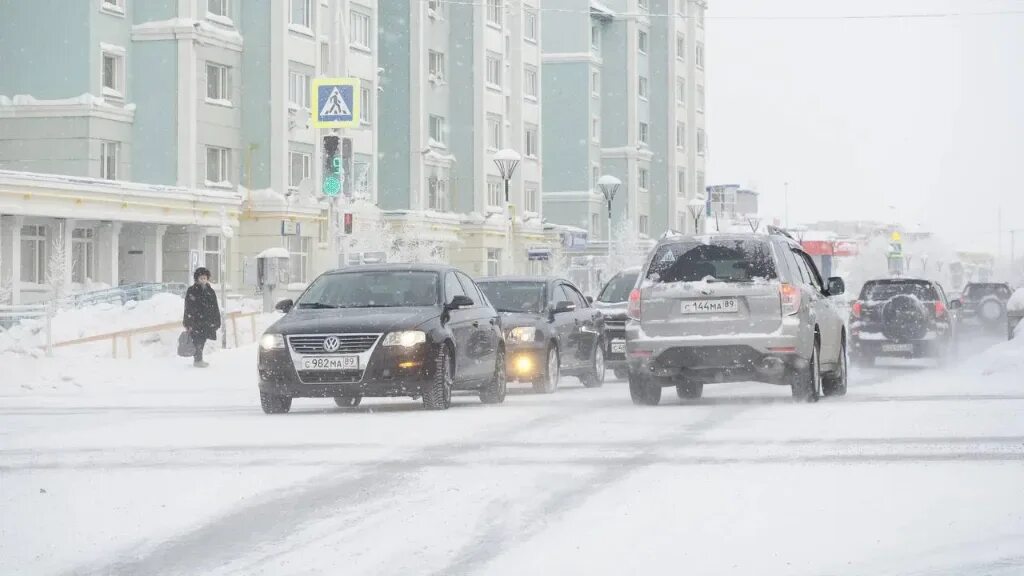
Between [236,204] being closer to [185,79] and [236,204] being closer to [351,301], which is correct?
[185,79]

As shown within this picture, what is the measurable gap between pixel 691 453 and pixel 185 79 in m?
45.7

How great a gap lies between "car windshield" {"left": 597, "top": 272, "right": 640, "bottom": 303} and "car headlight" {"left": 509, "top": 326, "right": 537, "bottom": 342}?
248 inches

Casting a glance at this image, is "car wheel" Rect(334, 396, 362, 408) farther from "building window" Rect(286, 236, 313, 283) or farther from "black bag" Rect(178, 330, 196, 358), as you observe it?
"building window" Rect(286, 236, 313, 283)

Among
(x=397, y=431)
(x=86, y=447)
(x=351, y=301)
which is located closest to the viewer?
(x=86, y=447)

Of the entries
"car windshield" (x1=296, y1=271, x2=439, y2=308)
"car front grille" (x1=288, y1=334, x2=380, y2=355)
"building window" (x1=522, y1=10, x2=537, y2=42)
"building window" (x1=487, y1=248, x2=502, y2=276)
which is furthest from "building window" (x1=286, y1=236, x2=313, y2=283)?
"car front grille" (x1=288, y1=334, x2=380, y2=355)

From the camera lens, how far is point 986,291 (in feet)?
173

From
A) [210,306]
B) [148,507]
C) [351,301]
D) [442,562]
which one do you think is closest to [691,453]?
[148,507]

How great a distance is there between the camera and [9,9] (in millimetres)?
54281

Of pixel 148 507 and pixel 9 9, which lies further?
pixel 9 9

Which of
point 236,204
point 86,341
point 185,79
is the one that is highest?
point 185,79

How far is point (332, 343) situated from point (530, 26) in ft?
229

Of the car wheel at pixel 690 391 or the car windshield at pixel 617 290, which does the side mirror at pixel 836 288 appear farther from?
the car windshield at pixel 617 290

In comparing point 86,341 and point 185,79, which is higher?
point 185,79

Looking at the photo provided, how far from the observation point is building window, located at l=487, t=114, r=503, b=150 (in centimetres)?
7831
